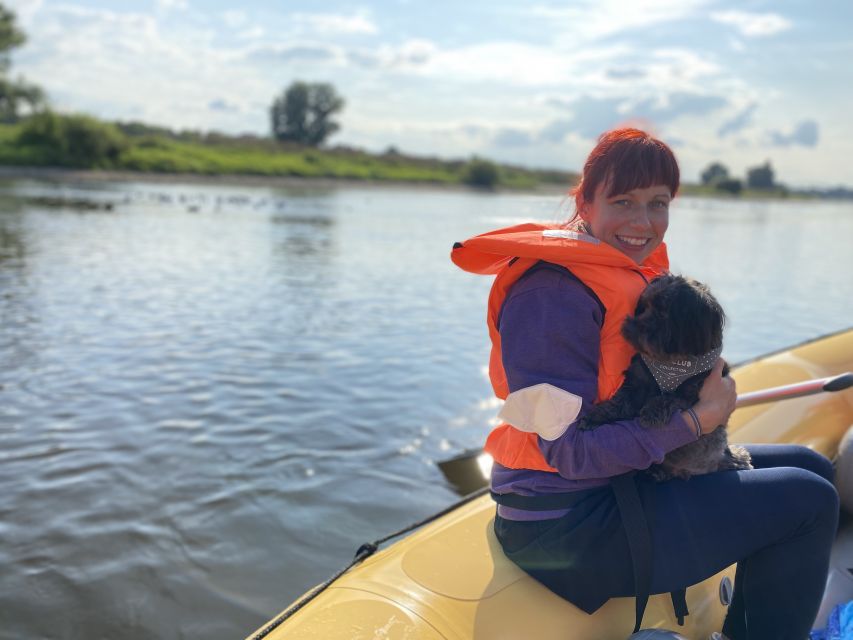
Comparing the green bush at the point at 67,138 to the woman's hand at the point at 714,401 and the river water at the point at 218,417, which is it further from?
the woman's hand at the point at 714,401

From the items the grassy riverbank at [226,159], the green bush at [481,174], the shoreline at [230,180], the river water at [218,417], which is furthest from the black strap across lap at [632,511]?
the green bush at [481,174]

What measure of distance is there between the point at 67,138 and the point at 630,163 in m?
45.0

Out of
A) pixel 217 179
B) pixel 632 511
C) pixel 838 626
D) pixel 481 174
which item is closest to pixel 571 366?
pixel 632 511

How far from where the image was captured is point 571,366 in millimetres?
1724

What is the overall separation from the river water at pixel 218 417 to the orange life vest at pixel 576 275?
45 centimetres

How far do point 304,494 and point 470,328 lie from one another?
14.8 feet

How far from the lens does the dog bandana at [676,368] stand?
5.80 ft

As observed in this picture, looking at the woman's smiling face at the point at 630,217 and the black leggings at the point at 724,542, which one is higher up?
the woman's smiling face at the point at 630,217

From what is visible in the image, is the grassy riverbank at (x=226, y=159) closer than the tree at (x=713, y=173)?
Yes

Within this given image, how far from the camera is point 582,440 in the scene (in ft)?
5.65

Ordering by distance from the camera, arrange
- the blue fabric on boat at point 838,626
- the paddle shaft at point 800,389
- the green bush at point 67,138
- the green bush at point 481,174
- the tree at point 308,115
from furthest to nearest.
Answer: the tree at point 308,115, the green bush at point 481,174, the green bush at point 67,138, the paddle shaft at point 800,389, the blue fabric on boat at point 838,626

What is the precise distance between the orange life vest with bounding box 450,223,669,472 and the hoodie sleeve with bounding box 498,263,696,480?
1.5 inches

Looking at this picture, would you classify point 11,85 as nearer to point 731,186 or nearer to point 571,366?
point 571,366

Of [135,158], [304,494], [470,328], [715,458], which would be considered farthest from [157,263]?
[135,158]
